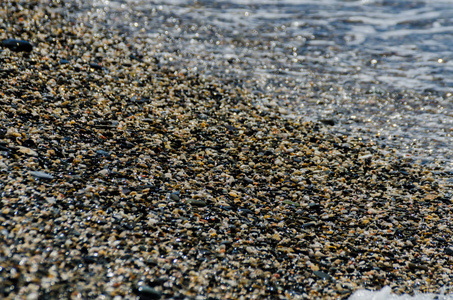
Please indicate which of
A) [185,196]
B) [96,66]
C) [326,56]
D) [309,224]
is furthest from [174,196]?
[326,56]

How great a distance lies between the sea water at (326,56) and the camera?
4.51m

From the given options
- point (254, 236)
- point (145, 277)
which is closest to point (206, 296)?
point (145, 277)

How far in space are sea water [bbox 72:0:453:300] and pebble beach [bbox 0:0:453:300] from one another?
447mm

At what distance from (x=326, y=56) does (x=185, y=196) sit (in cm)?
405

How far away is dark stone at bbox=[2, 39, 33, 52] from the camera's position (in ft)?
13.6

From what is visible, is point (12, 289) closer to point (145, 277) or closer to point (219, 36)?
point (145, 277)

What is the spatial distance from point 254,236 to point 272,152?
3.77 feet

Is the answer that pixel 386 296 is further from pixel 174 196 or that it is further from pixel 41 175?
pixel 41 175

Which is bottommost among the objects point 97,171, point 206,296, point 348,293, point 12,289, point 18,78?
point 348,293

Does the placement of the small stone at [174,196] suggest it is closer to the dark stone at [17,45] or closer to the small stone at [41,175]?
the small stone at [41,175]

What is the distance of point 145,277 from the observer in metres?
2.23

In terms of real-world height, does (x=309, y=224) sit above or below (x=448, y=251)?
above

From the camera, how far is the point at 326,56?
597 cm

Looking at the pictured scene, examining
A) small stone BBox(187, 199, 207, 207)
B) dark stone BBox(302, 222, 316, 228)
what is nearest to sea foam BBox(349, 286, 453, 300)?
dark stone BBox(302, 222, 316, 228)
